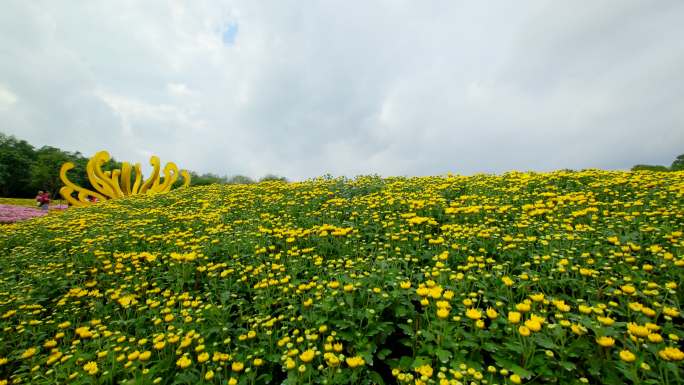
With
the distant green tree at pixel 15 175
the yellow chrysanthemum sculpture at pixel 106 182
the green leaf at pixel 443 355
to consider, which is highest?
the distant green tree at pixel 15 175

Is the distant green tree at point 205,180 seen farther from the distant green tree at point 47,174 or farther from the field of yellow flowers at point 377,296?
the field of yellow flowers at point 377,296

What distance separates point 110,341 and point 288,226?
2.94 metres

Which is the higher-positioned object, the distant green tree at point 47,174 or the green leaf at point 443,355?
the distant green tree at point 47,174

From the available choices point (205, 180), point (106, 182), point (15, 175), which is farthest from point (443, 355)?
point (15, 175)

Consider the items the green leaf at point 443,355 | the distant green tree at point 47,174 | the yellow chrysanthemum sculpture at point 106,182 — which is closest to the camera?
the green leaf at point 443,355

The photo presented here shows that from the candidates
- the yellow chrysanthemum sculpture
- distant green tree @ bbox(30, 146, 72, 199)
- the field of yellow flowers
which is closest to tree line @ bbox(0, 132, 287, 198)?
distant green tree @ bbox(30, 146, 72, 199)

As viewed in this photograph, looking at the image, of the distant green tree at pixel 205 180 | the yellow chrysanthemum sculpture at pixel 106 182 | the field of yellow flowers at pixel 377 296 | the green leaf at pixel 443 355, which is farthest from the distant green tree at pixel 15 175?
the green leaf at pixel 443 355

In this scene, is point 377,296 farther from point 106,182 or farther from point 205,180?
point 205,180

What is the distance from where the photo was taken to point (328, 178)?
10.1m

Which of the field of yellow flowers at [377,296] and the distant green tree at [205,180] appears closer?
the field of yellow flowers at [377,296]

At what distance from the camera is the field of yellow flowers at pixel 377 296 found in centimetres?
247

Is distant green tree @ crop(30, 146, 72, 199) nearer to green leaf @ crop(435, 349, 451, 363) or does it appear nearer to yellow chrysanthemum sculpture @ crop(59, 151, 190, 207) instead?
yellow chrysanthemum sculpture @ crop(59, 151, 190, 207)

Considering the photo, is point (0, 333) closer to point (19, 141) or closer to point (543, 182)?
point (543, 182)

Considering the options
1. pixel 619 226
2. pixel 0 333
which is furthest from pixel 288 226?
pixel 619 226
